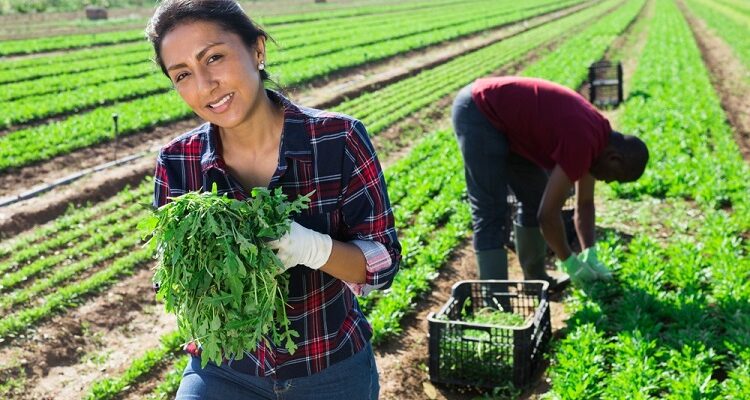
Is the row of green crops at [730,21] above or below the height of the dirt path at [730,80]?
below

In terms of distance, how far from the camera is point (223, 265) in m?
2.09

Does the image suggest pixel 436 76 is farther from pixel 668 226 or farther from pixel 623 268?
pixel 623 268

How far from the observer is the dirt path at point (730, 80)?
449 inches

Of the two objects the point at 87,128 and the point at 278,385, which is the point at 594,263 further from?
the point at 87,128

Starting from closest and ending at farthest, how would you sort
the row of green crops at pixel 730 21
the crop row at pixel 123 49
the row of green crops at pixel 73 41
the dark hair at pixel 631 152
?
the dark hair at pixel 631 152, the crop row at pixel 123 49, the row of green crops at pixel 730 21, the row of green crops at pixel 73 41

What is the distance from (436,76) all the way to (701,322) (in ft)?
44.9

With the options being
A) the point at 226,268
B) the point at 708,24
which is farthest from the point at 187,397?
the point at 708,24

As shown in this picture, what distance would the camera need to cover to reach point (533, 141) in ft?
15.4

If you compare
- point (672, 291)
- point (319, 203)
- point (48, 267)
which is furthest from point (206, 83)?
point (48, 267)

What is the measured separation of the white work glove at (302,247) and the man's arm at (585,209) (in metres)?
3.06

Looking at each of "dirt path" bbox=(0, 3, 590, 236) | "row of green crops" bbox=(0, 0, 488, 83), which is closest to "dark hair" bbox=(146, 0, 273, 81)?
"dirt path" bbox=(0, 3, 590, 236)

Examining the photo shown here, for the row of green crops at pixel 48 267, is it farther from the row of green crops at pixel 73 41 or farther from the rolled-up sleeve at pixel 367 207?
the row of green crops at pixel 73 41

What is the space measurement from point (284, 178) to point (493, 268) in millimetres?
2912

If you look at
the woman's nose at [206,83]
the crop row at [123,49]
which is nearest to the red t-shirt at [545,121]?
the woman's nose at [206,83]
